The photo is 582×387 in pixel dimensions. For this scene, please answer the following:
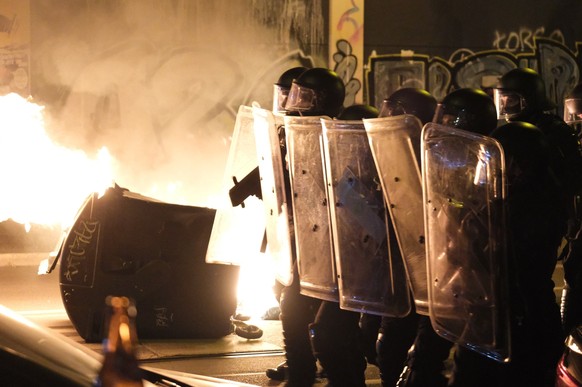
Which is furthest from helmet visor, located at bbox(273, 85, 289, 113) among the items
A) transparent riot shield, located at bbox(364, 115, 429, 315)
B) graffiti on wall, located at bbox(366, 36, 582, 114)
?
graffiti on wall, located at bbox(366, 36, 582, 114)

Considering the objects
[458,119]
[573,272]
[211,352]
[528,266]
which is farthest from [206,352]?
[528,266]

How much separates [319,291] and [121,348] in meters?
3.63

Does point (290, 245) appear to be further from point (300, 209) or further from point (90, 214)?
point (90, 214)

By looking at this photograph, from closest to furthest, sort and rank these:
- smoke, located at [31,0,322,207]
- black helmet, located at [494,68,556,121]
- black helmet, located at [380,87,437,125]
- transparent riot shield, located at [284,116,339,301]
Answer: transparent riot shield, located at [284,116,339,301] → black helmet, located at [380,87,437,125] → black helmet, located at [494,68,556,121] → smoke, located at [31,0,322,207]

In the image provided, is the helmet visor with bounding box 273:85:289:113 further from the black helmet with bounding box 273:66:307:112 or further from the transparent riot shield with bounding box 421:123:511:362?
the transparent riot shield with bounding box 421:123:511:362

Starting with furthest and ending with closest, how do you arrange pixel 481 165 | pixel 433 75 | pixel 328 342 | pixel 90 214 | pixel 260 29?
pixel 433 75
pixel 260 29
pixel 90 214
pixel 328 342
pixel 481 165

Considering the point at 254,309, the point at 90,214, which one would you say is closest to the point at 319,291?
the point at 90,214

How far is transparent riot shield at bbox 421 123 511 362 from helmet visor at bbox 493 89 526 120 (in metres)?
2.09

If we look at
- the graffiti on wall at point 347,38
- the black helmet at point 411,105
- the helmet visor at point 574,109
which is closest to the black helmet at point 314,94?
the black helmet at point 411,105

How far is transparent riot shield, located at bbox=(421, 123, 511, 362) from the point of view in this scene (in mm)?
4816

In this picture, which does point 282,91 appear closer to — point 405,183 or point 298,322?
point 298,322

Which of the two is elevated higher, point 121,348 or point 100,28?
point 100,28

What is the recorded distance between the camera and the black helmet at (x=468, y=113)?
222 inches

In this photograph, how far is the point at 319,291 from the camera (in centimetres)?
611
